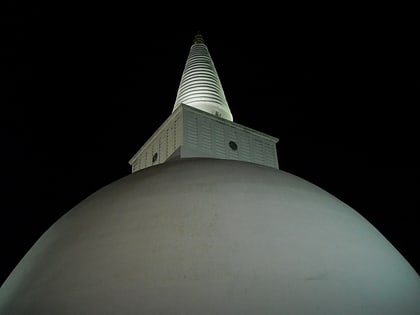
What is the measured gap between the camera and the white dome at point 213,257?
12.8 feet

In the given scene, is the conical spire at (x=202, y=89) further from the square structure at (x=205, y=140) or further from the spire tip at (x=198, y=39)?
the spire tip at (x=198, y=39)

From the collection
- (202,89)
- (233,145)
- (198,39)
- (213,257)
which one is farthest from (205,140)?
(198,39)

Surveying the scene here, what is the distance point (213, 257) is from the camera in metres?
4.19

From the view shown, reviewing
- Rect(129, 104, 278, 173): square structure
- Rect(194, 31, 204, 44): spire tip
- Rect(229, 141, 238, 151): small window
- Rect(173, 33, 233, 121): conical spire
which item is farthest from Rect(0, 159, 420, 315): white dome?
Rect(194, 31, 204, 44): spire tip

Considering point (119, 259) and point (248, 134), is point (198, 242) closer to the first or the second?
point (119, 259)

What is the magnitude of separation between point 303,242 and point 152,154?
6.98 metres

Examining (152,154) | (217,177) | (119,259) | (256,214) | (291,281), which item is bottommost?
(291,281)

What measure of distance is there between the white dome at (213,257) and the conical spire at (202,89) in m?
5.78

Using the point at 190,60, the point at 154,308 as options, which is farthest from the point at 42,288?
the point at 190,60

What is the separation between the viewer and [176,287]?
3.93 m

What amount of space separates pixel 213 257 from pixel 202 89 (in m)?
8.11

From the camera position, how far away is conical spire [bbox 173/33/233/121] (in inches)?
446

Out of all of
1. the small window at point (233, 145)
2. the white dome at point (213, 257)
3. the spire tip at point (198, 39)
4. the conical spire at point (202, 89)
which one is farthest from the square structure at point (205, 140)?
the spire tip at point (198, 39)

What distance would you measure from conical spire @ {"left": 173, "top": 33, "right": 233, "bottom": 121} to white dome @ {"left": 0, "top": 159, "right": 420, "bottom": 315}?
5.78 meters
